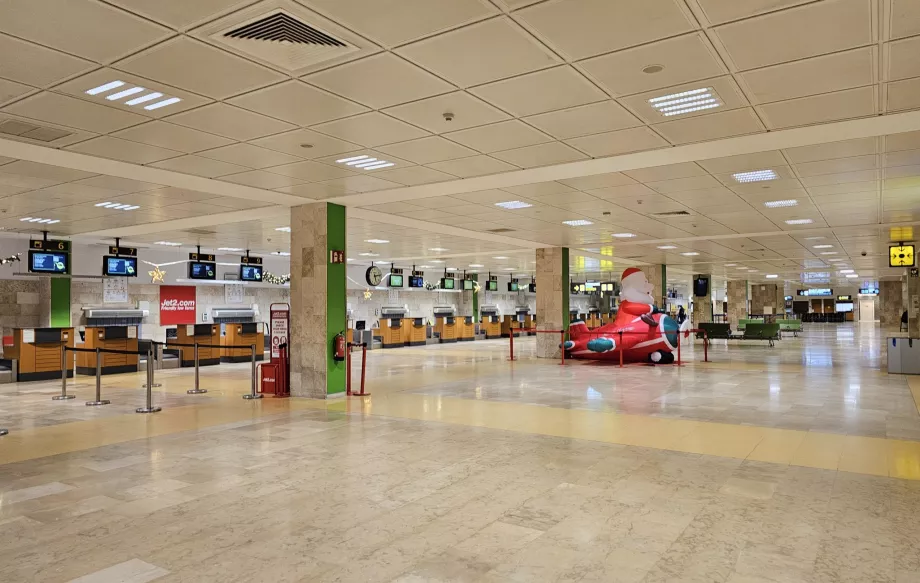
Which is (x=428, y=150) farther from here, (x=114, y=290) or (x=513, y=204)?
(x=114, y=290)

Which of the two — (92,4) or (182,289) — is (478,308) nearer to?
(182,289)

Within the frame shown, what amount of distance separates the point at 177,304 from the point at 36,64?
1647cm

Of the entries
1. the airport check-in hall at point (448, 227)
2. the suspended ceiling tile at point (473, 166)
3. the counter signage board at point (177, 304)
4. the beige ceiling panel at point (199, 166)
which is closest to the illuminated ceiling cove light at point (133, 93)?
the airport check-in hall at point (448, 227)

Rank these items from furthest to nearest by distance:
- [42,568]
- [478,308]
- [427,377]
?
[478,308], [427,377], [42,568]

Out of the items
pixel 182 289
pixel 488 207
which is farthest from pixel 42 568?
pixel 182 289

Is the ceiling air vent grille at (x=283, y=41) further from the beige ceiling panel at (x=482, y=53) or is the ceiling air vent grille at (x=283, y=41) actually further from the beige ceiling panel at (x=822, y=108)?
the beige ceiling panel at (x=822, y=108)

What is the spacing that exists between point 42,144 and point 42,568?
5368mm

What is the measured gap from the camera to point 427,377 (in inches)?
531

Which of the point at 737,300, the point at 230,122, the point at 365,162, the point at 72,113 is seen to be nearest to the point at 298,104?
the point at 230,122

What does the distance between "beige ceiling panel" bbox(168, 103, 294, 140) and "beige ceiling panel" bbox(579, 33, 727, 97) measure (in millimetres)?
3243

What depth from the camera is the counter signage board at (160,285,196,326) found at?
19531 millimetres

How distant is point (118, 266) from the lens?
14.9 metres

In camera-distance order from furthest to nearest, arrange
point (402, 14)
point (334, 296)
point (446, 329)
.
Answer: point (446, 329) → point (334, 296) → point (402, 14)

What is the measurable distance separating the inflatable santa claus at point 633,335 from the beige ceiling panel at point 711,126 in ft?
30.0
